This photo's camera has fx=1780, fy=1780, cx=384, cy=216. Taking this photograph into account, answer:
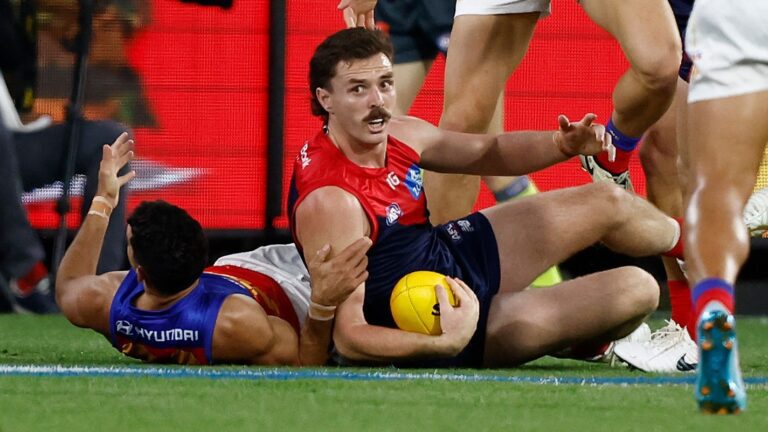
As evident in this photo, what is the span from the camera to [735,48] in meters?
4.35

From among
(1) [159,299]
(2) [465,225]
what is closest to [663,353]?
(2) [465,225]

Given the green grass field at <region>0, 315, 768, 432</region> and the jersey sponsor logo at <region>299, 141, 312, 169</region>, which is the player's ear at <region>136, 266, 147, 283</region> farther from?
the jersey sponsor logo at <region>299, 141, 312, 169</region>

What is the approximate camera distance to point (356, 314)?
584cm

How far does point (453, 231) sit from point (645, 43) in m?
0.96

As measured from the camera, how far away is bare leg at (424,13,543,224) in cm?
691

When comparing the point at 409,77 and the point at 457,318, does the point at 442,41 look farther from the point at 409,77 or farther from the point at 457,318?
the point at 457,318

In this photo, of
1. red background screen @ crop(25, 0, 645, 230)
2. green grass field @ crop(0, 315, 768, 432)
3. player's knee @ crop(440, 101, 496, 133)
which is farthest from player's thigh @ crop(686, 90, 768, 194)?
red background screen @ crop(25, 0, 645, 230)

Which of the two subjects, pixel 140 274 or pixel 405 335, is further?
pixel 140 274

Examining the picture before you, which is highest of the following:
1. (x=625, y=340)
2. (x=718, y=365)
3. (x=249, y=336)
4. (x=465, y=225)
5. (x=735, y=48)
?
(x=735, y=48)

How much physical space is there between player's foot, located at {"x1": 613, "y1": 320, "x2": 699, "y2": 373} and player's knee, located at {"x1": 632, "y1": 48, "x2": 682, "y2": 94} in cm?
91

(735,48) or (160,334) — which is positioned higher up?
(735,48)

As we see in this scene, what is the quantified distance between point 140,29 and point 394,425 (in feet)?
18.4

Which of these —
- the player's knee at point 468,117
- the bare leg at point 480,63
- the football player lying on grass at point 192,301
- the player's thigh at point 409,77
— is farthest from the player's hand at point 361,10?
the football player lying on grass at point 192,301

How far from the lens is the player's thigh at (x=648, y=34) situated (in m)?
6.36
